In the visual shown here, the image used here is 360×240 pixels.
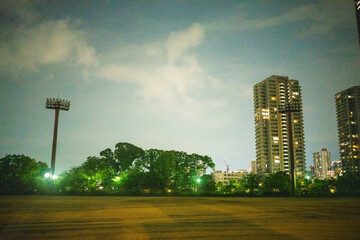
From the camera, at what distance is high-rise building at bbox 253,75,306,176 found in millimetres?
143875

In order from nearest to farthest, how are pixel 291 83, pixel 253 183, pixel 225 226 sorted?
pixel 225 226
pixel 253 183
pixel 291 83

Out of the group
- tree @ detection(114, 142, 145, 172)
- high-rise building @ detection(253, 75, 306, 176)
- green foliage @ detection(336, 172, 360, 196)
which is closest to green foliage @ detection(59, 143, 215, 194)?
tree @ detection(114, 142, 145, 172)

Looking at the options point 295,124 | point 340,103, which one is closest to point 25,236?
point 295,124

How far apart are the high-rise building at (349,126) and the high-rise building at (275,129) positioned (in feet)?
76.6

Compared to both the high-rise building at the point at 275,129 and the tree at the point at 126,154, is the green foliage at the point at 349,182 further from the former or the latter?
the high-rise building at the point at 275,129

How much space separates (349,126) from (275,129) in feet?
138

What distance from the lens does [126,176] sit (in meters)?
48.8

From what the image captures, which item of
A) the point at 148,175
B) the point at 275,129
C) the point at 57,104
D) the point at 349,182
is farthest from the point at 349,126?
the point at 57,104

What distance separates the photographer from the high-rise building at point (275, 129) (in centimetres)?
14388

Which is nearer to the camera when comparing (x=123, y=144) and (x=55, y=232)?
(x=55, y=232)

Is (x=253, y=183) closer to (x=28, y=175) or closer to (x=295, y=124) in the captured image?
(x=28, y=175)

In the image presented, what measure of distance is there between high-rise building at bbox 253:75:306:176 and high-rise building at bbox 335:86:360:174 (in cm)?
2336

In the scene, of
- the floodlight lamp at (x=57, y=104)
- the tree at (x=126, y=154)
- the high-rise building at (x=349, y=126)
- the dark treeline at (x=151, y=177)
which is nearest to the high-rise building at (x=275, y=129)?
the high-rise building at (x=349, y=126)

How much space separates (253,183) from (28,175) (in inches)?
1583
